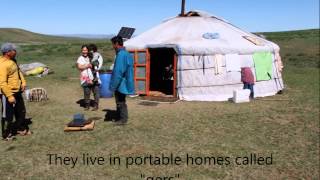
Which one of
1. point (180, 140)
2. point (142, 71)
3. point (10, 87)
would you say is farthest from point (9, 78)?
point (142, 71)

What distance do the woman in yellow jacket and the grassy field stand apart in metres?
0.53

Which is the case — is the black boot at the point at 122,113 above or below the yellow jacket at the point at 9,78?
below

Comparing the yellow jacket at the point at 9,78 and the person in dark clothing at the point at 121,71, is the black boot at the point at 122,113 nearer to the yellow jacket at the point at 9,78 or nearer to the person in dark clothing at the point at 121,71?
the person in dark clothing at the point at 121,71

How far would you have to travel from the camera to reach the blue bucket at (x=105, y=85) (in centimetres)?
1398

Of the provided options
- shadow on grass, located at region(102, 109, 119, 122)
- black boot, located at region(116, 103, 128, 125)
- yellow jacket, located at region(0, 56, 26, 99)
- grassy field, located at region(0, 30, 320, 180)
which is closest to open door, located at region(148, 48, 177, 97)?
grassy field, located at region(0, 30, 320, 180)

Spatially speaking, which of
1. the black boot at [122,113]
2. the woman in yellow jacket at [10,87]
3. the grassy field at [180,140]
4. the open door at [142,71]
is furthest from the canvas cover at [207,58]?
the woman in yellow jacket at [10,87]

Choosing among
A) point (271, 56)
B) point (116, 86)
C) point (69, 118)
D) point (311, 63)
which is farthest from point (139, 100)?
point (311, 63)

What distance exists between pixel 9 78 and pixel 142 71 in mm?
7348

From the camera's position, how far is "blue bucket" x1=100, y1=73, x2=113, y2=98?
1398 centimetres

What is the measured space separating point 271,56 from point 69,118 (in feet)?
30.2

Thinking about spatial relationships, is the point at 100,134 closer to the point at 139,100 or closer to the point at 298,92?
the point at 139,100

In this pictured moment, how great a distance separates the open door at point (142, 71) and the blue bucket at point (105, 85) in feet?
3.94

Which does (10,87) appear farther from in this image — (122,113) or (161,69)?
(161,69)

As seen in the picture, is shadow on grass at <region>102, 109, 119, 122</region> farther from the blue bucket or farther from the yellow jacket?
the yellow jacket
